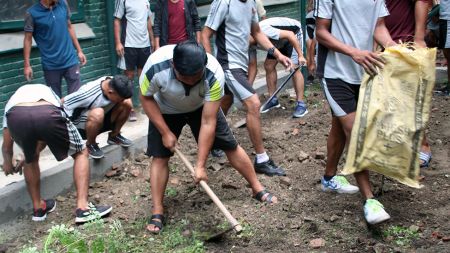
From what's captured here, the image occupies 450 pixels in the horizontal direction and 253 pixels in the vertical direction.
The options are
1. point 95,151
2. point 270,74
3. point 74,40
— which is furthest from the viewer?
point 270,74

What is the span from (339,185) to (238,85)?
1410 millimetres

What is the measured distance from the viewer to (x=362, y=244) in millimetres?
4387

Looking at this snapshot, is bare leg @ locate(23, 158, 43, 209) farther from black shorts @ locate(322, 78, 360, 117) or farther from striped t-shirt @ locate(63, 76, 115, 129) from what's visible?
black shorts @ locate(322, 78, 360, 117)

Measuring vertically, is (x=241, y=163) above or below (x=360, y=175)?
below

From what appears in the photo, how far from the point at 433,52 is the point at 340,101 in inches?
29.7

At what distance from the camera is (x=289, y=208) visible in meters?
5.11

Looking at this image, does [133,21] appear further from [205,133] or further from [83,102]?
[205,133]

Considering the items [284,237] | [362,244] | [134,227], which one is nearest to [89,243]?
[134,227]

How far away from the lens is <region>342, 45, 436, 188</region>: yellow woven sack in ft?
14.2

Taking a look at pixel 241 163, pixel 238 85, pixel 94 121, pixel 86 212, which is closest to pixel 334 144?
pixel 241 163

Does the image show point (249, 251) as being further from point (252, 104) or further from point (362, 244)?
point (252, 104)

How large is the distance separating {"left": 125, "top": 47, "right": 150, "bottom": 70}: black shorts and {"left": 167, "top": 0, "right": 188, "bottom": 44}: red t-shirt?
37 centimetres

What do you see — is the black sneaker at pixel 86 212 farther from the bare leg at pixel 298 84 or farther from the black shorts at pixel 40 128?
the bare leg at pixel 298 84

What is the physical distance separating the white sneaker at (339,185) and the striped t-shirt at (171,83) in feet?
4.54
